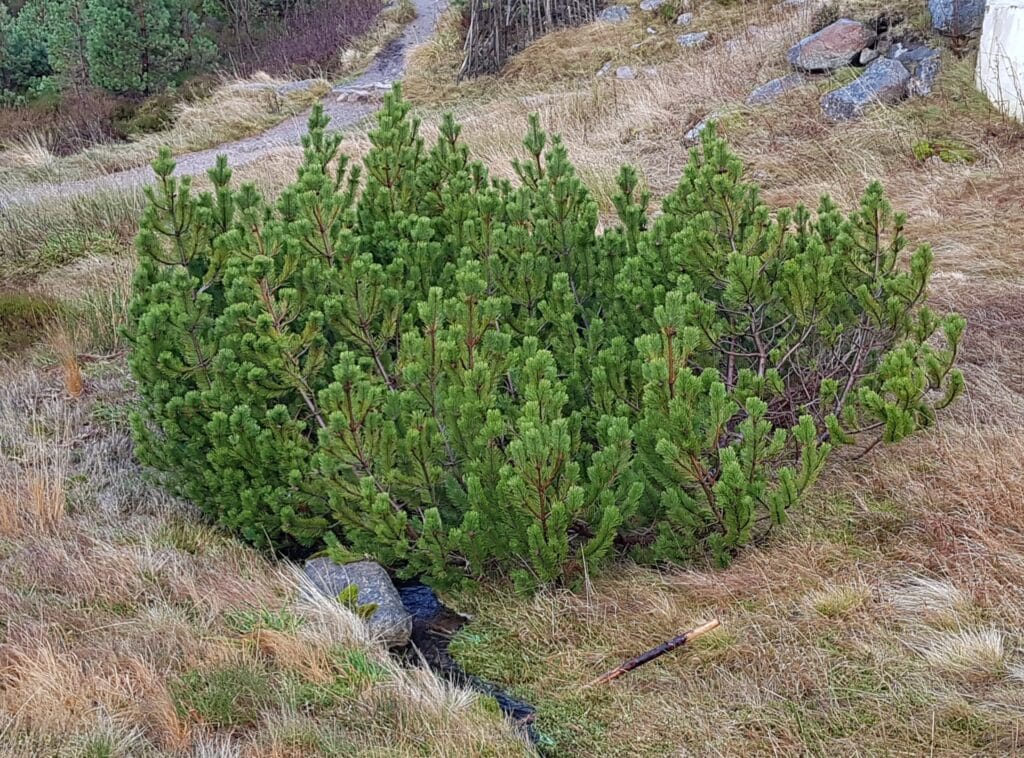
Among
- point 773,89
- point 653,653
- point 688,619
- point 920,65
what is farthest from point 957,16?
point 653,653

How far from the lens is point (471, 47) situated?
1731 centimetres

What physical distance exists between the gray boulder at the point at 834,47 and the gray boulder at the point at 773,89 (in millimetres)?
197

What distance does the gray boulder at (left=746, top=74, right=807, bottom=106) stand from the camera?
30.3ft

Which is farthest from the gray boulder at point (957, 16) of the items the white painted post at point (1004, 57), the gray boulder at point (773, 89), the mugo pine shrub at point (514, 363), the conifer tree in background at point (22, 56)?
the conifer tree in background at point (22, 56)

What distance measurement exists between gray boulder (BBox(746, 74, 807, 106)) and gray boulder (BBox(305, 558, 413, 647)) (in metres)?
7.26

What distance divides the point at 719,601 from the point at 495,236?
1636 millimetres

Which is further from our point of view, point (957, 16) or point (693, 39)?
point (693, 39)

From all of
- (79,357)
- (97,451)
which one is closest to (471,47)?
(79,357)

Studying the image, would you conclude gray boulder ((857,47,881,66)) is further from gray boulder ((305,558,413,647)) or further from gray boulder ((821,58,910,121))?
gray boulder ((305,558,413,647))

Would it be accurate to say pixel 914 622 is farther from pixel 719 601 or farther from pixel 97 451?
pixel 97 451

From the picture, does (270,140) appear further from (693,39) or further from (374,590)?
(374,590)

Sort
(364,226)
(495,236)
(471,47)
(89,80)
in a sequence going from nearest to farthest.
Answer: (495,236), (364,226), (471,47), (89,80)

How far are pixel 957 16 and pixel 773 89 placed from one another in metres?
1.72

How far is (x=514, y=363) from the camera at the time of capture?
330 cm
